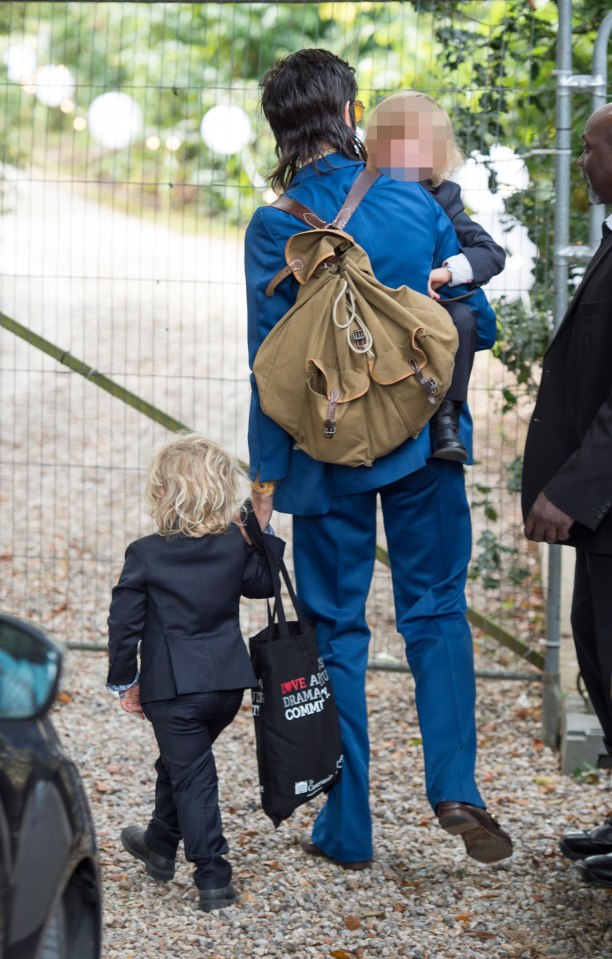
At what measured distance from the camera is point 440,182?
3572mm

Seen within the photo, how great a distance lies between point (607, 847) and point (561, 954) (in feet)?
1.67

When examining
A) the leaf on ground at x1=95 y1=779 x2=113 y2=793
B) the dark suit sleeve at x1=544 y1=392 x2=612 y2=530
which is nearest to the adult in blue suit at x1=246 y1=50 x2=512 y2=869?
the dark suit sleeve at x1=544 y1=392 x2=612 y2=530

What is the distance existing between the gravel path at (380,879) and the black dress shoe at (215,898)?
28 mm

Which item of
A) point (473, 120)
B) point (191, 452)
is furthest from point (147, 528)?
point (191, 452)

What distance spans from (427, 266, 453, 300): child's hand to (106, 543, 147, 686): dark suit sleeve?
42.3 inches

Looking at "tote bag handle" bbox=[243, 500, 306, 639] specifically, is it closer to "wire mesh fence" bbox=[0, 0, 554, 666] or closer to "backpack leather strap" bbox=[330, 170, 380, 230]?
"backpack leather strap" bbox=[330, 170, 380, 230]

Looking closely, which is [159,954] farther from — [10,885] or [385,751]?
[385,751]

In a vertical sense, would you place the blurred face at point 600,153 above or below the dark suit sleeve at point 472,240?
above

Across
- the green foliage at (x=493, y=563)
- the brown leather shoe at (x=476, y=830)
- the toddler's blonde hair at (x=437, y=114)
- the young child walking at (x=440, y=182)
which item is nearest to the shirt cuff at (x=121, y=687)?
the brown leather shoe at (x=476, y=830)

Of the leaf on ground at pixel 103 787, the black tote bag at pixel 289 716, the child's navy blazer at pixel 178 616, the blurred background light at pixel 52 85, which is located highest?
the blurred background light at pixel 52 85

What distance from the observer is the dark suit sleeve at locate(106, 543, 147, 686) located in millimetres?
3357

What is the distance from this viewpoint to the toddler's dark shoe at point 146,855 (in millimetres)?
3637

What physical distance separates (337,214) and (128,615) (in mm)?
1215

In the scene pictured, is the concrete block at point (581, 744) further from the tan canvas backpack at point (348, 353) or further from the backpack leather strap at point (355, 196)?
the backpack leather strap at point (355, 196)
